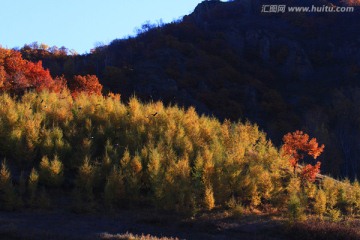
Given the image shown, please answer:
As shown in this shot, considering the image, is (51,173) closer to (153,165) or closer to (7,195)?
(7,195)

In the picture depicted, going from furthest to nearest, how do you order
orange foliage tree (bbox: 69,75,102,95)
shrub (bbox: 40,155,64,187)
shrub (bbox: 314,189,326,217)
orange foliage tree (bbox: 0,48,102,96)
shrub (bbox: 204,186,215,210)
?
orange foliage tree (bbox: 69,75,102,95)
orange foliage tree (bbox: 0,48,102,96)
shrub (bbox: 314,189,326,217)
shrub (bbox: 40,155,64,187)
shrub (bbox: 204,186,215,210)

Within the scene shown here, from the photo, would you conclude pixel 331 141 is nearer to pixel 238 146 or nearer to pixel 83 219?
pixel 238 146

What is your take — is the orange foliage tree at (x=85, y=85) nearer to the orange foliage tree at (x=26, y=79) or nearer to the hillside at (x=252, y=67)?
the orange foliage tree at (x=26, y=79)

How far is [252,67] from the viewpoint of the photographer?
244ft

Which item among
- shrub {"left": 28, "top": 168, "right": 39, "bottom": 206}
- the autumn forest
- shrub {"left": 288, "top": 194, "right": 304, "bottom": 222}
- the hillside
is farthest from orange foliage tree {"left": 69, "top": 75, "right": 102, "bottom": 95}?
shrub {"left": 288, "top": 194, "right": 304, "bottom": 222}

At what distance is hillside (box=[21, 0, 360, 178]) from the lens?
56594mm

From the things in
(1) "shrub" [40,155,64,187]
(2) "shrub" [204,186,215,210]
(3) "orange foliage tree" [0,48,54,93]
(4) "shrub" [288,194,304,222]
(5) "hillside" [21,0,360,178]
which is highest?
(5) "hillside" [21,0,360,178]

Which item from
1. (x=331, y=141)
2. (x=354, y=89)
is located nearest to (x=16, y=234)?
(x=331, y=141)

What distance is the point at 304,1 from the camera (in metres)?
93.1

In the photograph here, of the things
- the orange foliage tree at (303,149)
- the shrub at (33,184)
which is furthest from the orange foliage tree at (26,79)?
the orange foliage tree at (303,149)

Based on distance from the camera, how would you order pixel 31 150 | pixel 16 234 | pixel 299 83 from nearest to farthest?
pixel 16 234 → pixel 31 150 → pixel 299 83

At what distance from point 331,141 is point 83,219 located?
131 feet

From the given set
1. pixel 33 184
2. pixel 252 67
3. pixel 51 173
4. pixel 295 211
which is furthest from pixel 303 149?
pixel 252 67

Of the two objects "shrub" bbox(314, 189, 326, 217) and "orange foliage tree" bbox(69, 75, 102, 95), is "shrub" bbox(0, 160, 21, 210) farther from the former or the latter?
"orange foliage tree" bbox(69, 75, 102, 95)
